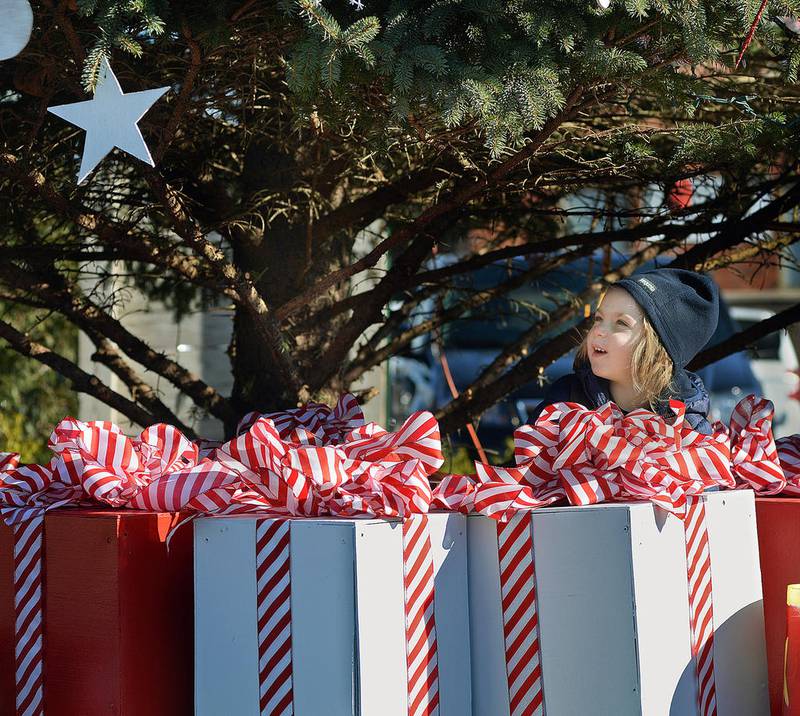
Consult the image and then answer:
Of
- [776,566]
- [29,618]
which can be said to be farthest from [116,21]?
[776,566]

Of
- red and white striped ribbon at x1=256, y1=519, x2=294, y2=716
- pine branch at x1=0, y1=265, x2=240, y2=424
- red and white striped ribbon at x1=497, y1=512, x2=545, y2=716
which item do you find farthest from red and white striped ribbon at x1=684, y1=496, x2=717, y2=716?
pine branch at x1=0, y1=265, x2=240, y2=424

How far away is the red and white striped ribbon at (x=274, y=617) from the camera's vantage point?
8.09 ft

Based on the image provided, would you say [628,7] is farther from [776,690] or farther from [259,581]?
[776,690]

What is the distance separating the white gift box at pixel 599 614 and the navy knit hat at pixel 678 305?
0.66 meters

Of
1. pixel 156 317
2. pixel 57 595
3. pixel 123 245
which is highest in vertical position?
pixel 156 317

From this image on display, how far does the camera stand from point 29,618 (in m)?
2.81

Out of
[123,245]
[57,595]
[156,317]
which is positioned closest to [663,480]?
[57,595]

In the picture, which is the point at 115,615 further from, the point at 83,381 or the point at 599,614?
the point at 83,381

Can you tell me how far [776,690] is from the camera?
2.84m

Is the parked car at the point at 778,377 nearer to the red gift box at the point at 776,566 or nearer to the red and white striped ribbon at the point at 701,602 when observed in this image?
the red gift box at the point at 776,566

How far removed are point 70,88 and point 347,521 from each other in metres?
1.47

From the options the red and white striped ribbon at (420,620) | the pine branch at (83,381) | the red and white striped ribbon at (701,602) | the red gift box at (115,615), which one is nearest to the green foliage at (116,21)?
the red gift box at (115,615)

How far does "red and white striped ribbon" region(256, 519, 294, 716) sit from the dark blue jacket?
39.6 inches

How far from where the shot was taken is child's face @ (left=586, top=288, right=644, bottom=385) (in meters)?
3.14
